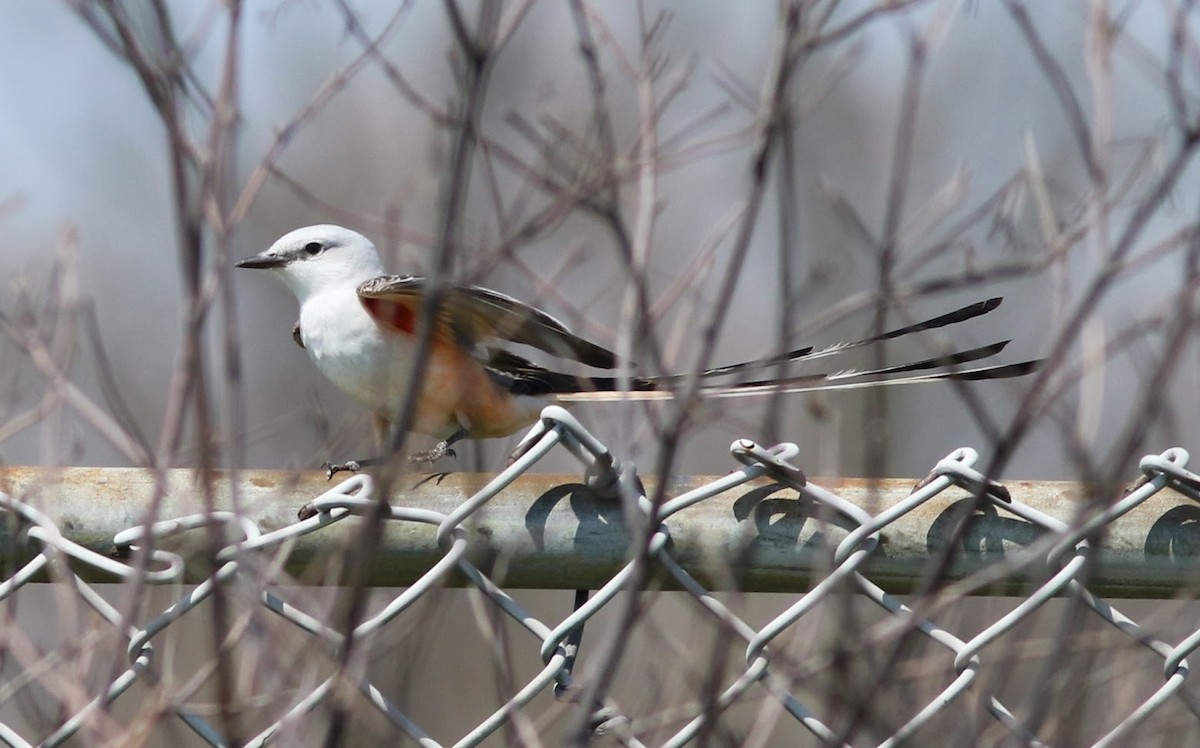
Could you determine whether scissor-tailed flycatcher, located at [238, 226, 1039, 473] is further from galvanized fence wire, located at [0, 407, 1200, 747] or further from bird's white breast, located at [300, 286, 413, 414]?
galvanized fence wire, located at [0, 407, 1200, 747]

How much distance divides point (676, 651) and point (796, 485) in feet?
1.32

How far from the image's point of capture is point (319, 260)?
3584 mm

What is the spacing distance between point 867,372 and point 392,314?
1.80 metres

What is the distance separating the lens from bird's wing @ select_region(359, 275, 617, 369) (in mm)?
2072

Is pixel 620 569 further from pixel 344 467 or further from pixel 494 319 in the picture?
pixel 344 467

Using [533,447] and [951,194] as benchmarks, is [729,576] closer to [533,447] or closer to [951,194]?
[533,447]

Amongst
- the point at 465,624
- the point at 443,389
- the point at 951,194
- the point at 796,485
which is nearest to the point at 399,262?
the point at 443,389

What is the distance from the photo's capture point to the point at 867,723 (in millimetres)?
1271

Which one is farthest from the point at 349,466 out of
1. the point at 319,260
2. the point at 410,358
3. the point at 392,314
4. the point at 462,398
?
the point at 319,260

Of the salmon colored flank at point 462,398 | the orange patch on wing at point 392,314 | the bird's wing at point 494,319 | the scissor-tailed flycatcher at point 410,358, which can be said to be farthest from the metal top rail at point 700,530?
the orange patch on wing at point 392,314

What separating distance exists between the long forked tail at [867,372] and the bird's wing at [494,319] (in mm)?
154

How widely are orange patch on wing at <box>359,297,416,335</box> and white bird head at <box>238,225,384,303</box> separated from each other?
10.4 inches

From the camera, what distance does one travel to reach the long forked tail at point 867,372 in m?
1.49

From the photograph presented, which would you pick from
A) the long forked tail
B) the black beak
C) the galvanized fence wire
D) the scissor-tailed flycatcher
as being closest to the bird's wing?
the scissor-tailed flycatcher
